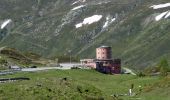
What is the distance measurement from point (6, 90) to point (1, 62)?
91.2m

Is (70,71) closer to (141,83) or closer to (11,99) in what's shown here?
(141,83)

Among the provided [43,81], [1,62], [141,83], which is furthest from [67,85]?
[1,62]

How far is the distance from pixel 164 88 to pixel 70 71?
185ft

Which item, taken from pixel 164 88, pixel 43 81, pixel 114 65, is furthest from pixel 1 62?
pixel 43 81

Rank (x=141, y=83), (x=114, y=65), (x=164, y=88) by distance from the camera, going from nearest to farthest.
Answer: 1. (x=164, y=88)
2. (x=141, y=83)
3. (x=114, y=65)

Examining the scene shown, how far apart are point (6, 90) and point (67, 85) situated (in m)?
5.43

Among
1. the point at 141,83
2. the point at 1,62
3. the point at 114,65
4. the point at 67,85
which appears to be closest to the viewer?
the point at 67,85

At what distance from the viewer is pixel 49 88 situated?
42.6 metres

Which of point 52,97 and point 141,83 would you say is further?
point 141,83

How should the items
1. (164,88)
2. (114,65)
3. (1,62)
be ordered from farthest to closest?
(114,65)
(1,62)
(164,88)

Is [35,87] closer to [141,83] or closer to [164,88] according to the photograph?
[164,88]

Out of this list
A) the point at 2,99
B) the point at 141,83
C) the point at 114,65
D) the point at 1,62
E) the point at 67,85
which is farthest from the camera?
the point at 114,65

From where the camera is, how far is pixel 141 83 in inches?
3878

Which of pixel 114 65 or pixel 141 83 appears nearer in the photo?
pixel 141 83
